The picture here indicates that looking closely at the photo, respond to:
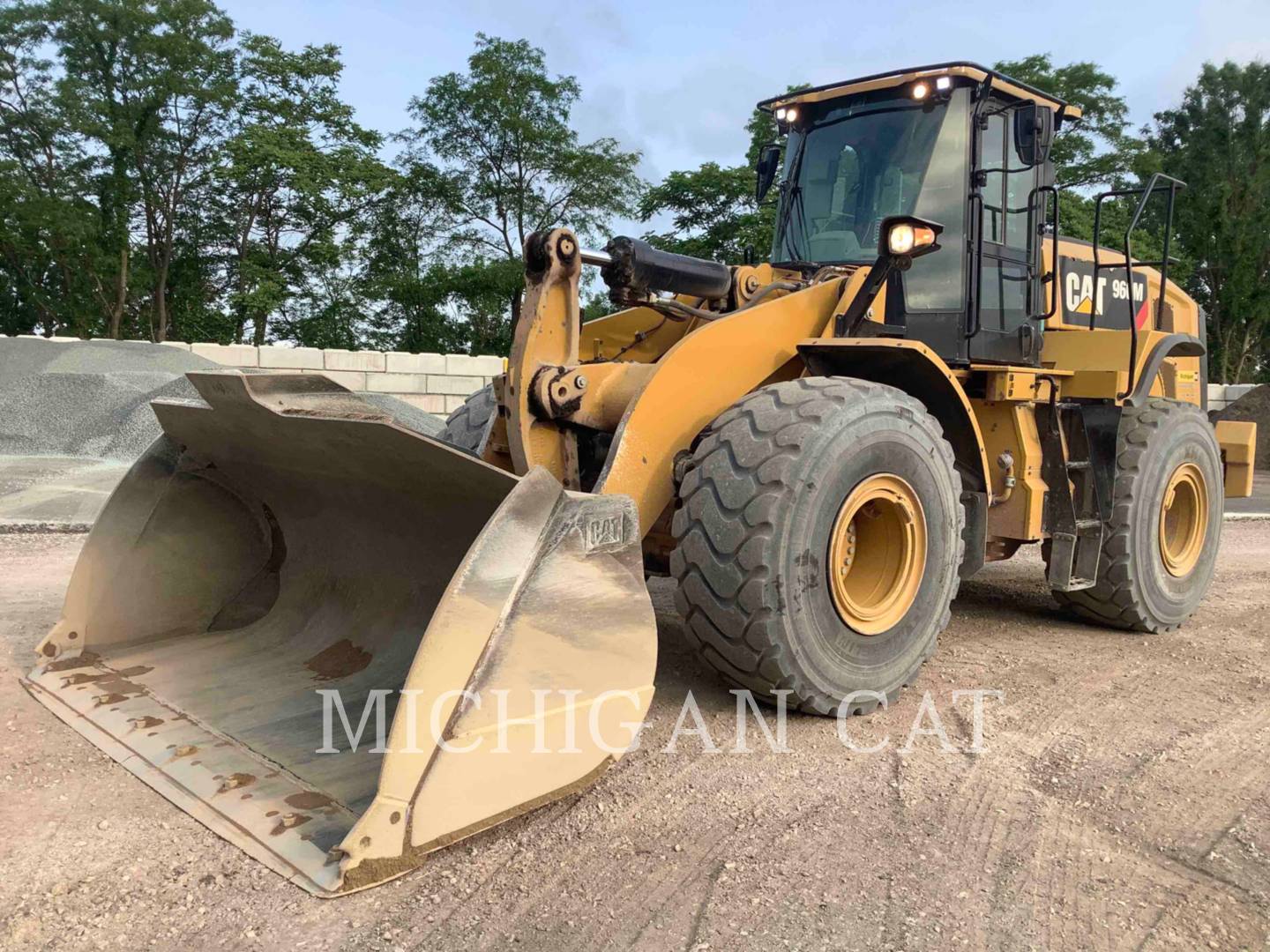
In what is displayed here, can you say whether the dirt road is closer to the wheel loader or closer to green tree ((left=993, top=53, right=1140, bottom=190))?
the wheel loader

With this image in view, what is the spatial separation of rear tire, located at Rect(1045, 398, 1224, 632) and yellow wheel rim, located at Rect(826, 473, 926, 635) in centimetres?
188

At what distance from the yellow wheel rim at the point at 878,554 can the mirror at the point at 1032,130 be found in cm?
185

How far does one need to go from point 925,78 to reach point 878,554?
2246 millimetres

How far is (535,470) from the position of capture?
9.03ft

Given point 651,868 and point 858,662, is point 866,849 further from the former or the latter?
point 858,662

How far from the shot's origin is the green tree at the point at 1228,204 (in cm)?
3203

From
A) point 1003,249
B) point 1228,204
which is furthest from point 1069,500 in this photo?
point 1228,204

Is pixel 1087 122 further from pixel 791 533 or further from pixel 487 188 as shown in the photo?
pixel 791 533

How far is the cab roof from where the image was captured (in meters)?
4.49

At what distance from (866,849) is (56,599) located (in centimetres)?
449

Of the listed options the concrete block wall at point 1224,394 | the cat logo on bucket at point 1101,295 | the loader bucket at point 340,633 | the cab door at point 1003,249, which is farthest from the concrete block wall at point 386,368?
the concrete block wall at point 1224,394

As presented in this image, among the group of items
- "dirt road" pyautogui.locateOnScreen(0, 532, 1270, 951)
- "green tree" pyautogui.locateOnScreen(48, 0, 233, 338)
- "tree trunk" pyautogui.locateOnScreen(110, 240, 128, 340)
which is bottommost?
"dirt road" pyautogui.locateOnScreen(0, 532, 1270, 951)

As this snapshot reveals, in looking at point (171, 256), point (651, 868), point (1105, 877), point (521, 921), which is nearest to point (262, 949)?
point (521, 921)
